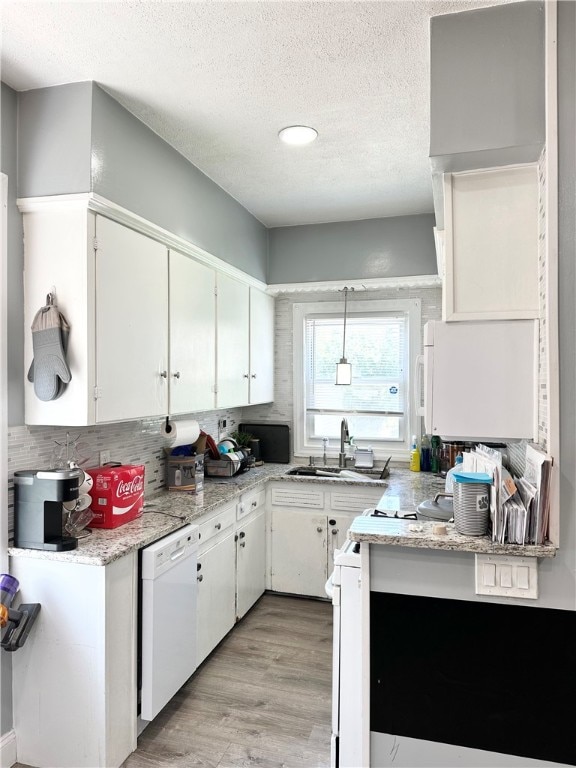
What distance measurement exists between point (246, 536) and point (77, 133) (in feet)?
8.17

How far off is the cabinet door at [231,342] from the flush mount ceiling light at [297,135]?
39.6 inches

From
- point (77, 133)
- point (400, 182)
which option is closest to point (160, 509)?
point (77, 133)

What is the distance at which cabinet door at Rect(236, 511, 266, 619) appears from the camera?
3262mm

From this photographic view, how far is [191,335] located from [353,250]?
1.76 m

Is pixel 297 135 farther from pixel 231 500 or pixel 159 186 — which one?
pixel 231 500

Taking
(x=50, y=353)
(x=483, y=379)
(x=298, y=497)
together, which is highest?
(x=50, y=353)

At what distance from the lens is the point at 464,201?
183cm

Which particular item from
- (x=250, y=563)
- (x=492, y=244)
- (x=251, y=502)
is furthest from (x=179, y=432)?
(x=492, y=244)

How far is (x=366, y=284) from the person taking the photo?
4043mm

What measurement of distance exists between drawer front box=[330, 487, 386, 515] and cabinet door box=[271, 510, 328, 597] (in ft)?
0.46

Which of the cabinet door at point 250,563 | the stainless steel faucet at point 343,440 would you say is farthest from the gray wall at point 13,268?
the stainless steel faucet at point 343,440

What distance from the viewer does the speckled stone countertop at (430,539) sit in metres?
1.61

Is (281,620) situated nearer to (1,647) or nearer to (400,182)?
(1,647)

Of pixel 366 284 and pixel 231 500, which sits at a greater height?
pixel 366 284
